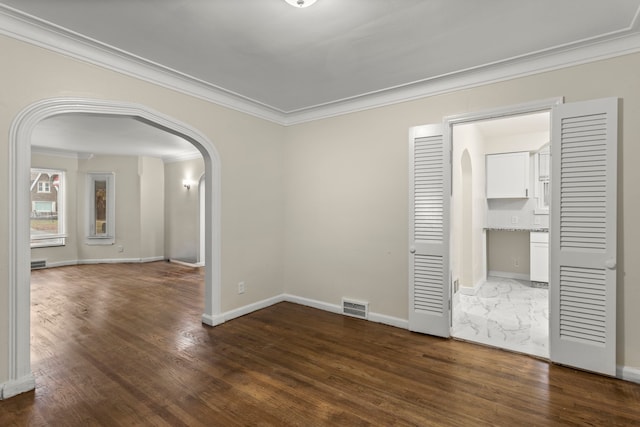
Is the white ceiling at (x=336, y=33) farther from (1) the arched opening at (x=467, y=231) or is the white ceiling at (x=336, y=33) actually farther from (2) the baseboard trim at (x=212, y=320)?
(2) the baseboard trim at (x=212, y=320)

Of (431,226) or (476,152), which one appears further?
(476,152)

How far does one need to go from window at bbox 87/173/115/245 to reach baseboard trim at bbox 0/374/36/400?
6237 millimetres

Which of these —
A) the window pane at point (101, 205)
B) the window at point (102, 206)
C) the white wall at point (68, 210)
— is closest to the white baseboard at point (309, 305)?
the window at point (102, 206)

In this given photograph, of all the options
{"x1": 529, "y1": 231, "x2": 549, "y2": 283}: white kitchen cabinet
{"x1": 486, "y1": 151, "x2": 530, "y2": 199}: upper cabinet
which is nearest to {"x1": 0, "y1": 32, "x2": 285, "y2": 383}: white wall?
{"x1": 486, "y1": 151, "x2": 530, "y2": 199}: upper cabinet

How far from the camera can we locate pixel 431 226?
3363 millimetres

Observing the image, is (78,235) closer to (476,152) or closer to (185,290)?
(185,290)

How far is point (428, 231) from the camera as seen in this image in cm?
338

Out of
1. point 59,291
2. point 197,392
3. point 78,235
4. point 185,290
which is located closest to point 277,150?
point 185,290

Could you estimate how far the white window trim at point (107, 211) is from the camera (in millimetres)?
7738

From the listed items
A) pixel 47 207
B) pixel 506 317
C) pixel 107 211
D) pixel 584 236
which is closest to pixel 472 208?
pixel 506 317

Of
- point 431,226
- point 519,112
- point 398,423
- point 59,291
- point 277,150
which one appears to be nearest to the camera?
point 398,423

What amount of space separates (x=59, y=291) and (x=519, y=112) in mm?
6705

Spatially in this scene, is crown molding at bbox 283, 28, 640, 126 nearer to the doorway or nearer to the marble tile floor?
the doorway

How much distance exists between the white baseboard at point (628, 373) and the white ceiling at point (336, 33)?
2.46 meters
